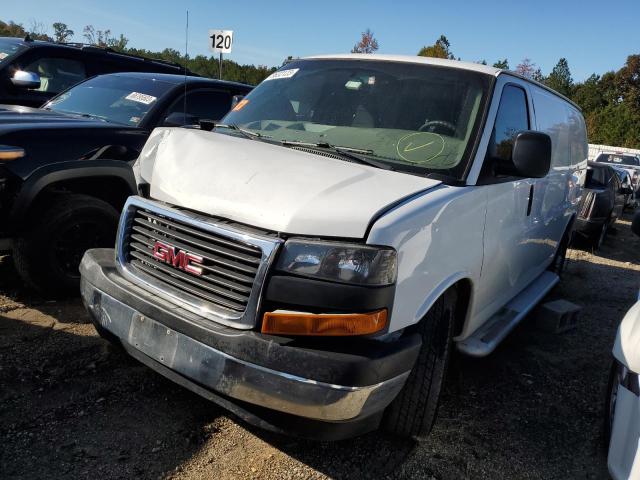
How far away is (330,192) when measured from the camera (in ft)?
7.62

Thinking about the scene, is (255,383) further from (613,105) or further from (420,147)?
(613,105)

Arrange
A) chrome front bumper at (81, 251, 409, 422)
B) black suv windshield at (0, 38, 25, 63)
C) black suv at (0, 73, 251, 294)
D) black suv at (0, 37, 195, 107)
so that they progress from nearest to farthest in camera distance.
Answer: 1. chrome front bumper at (81, 251, 409, 422)
2. black suv at (0, 73, 251, 294)
3. black suv at (0, 37, 195, 107)
4. black suv windshield at (0, 38, 25, 63)

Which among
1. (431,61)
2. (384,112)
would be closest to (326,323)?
(384,112)

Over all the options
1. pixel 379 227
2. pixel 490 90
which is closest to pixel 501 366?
pixel 490 90

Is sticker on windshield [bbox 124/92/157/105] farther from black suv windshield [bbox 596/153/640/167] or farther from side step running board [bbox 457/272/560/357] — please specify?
black suv windshield [bbox 596/153/640/167]

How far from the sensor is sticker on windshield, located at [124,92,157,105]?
4.96 m

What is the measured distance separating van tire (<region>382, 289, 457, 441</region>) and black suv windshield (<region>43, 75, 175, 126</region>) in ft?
11.0

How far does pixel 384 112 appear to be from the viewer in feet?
10.4

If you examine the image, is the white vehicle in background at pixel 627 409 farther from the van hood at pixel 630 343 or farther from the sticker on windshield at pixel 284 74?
the sticker on windshield at pixel 284 74

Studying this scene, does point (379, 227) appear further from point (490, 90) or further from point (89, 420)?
point (89, 420)

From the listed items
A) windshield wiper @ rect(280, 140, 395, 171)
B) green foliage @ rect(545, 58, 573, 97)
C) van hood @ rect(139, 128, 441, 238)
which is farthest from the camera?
green foliage @ rect(545, 58, 573, 97)

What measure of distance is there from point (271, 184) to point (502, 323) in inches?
81.0

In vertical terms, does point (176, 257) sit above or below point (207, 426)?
above

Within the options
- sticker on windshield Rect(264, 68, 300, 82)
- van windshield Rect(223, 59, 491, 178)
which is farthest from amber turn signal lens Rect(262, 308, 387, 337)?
sticker on windshield Rect(264, 68, 300, 82)
